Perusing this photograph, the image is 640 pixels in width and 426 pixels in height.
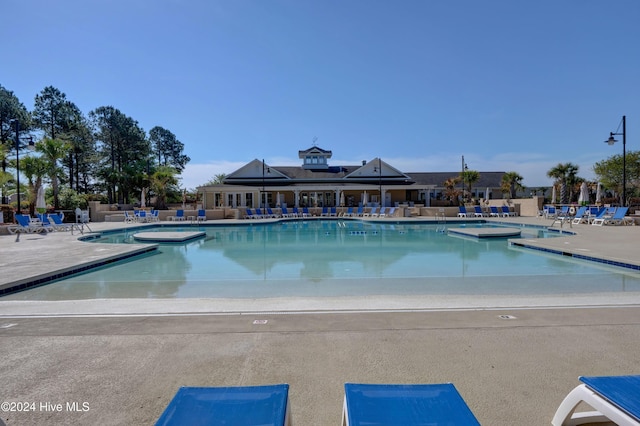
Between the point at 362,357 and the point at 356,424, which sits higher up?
the point at 356,424

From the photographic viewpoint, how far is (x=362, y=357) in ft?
10.4

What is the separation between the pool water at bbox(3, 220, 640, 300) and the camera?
6.71 m

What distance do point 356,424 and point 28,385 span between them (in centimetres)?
276

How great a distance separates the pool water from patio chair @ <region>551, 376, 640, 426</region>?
4.29 m

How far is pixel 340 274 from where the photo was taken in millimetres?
8438

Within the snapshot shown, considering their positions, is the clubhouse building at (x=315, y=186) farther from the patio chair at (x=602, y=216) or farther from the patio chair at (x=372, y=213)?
the patio chair at (x=602, y=216)

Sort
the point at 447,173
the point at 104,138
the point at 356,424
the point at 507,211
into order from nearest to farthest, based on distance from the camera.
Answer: the point at 356,424, the point at 507,211, the point at 104,138, the point at 447,173

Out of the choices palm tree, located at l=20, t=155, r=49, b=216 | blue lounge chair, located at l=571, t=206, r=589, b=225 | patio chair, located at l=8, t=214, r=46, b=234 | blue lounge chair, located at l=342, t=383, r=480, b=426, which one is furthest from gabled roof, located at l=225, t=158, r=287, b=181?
blue lounge chair, located at l=342, t=383, r=480, b=426

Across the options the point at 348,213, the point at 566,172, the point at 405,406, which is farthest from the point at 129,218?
the point at 566,172

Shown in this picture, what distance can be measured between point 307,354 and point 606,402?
218cm

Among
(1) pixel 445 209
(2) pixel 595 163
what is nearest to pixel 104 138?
(1) pixel 445 209

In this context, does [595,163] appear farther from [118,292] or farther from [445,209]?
[118,292]

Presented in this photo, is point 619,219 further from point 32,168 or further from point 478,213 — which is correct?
point 32,168

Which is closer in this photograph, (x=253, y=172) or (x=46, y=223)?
(x=46, y=223)
